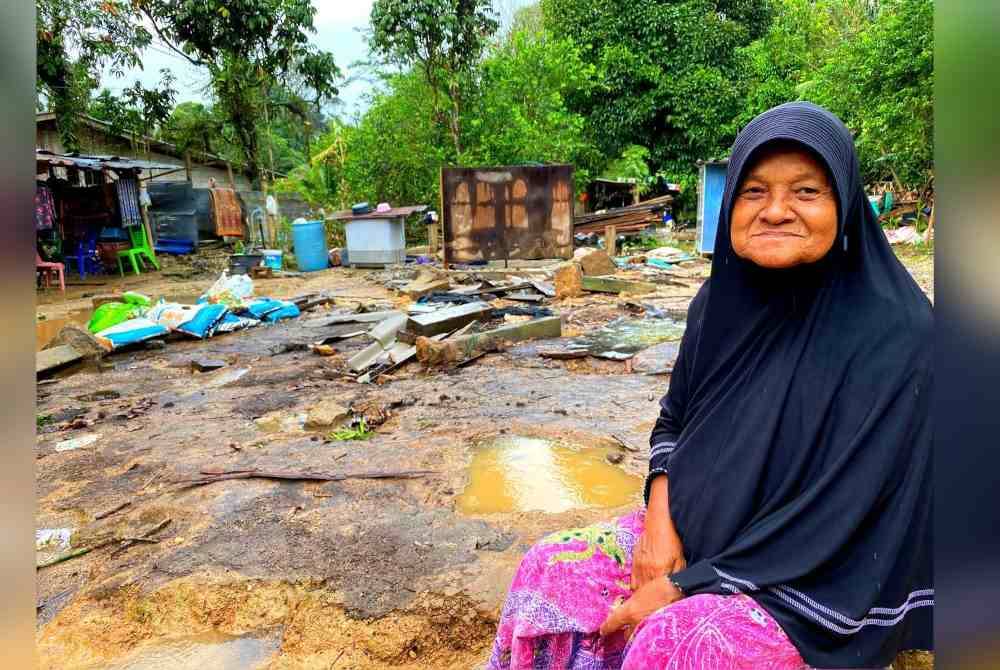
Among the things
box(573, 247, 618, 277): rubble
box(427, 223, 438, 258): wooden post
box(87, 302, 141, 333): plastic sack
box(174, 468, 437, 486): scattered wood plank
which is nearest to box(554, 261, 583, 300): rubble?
box(573, 247, 618, 277): rubble

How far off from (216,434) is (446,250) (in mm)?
9069

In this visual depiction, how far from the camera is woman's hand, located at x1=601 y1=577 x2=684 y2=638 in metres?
1.50

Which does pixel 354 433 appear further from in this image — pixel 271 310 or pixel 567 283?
pixel 567 283

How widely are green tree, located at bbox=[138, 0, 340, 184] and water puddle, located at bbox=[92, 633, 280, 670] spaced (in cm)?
1729

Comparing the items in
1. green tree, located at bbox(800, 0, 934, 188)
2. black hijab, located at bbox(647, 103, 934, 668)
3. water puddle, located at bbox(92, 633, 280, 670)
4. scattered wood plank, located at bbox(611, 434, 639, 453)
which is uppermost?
green tree, located at bbox(800, 0, 934, 188)

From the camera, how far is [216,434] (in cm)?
480

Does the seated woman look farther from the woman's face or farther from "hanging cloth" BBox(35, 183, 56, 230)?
"hanging cloth" BBox(35, 183, 56, 230)

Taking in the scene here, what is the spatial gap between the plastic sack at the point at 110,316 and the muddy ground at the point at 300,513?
1765mm

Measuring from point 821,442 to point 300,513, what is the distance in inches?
106

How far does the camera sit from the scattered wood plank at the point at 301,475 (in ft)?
12.4

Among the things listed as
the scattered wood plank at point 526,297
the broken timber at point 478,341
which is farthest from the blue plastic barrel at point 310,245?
the broken timber at point 478,341

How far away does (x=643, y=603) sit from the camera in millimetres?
1520

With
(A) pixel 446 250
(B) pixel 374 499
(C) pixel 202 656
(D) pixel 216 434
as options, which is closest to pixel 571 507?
(B) pixel 374 499

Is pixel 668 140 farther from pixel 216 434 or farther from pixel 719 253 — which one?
pixel 719 253
